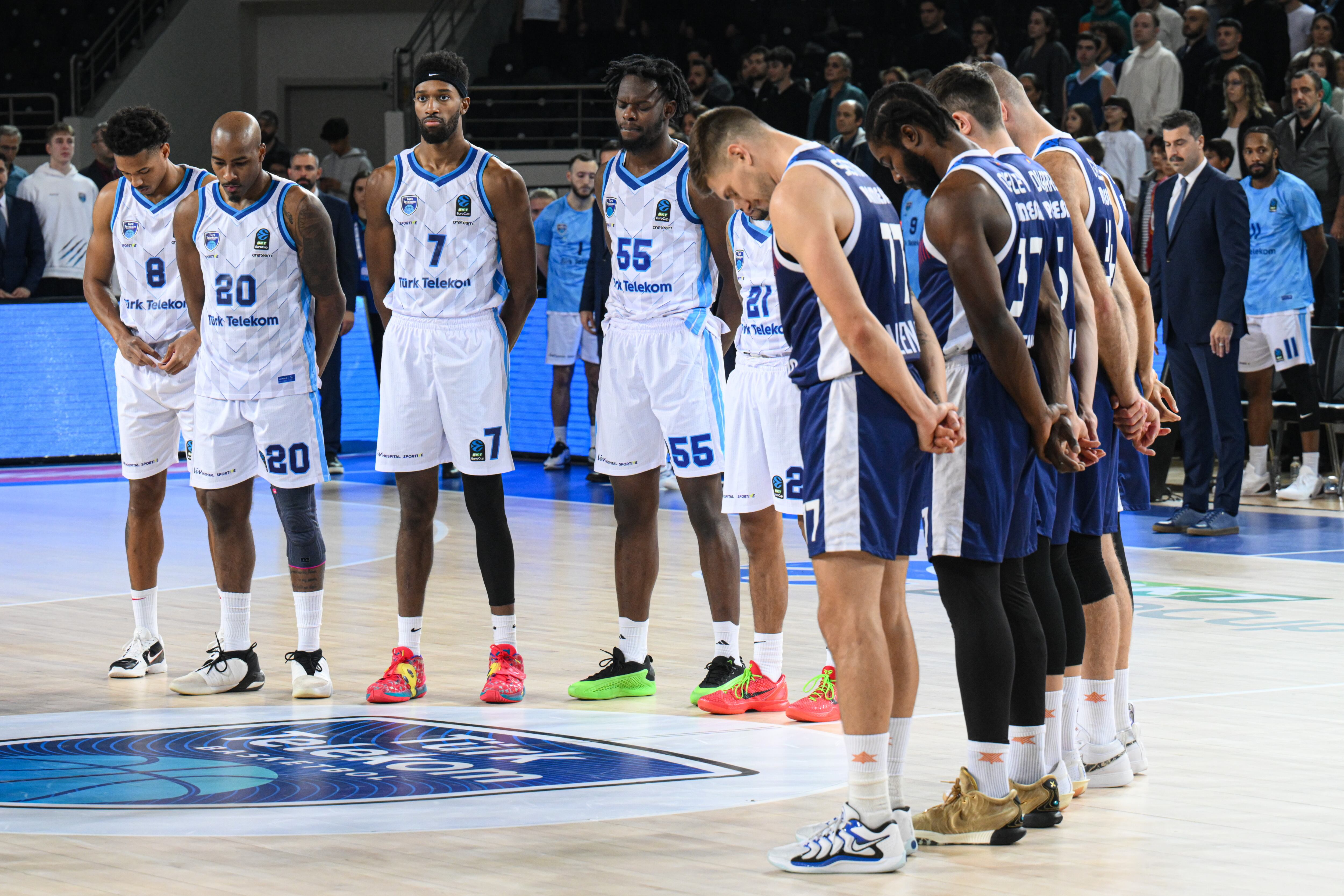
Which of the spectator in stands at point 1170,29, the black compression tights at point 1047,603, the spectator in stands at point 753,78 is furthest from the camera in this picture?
the spectator in stands at point 753,78

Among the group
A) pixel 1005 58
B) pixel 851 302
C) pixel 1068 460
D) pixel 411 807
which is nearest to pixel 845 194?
pixel 851 302

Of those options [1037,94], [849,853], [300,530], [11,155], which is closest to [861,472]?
[849,853]

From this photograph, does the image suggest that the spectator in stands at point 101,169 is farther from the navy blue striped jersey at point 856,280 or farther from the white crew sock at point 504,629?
the navy blue striped jersey at point 856,280

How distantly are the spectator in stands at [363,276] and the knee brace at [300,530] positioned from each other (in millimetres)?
6656

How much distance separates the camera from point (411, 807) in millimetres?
4719

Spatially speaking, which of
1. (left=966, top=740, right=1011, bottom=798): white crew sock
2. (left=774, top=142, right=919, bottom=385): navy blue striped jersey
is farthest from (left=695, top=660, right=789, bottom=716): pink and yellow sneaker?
(left=774, top=142, right=919, bottom=385): navy blue striped jersey

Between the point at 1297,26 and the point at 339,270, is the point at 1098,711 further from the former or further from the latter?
the point at 1297,26

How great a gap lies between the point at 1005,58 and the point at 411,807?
13924 mm

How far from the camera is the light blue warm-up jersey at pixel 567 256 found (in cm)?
1359

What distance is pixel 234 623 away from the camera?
6410 mm

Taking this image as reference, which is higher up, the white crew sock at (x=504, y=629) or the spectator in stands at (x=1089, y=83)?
the spectator in stands at (x=1089, y=83)

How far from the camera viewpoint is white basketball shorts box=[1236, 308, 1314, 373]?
1155 centimetres

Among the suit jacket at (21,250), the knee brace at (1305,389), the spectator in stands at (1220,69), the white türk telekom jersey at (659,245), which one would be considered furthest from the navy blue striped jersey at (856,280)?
the suit jacket at (21,250)

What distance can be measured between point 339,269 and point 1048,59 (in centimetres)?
684
